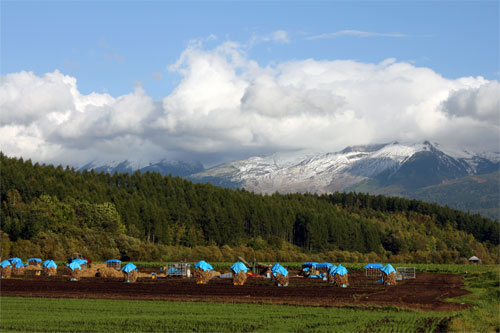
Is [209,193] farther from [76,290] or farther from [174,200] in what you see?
[76,290]

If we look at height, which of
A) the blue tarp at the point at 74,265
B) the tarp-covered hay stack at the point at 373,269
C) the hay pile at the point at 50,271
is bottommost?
the tarp-covered hay stack at the point at 373,269

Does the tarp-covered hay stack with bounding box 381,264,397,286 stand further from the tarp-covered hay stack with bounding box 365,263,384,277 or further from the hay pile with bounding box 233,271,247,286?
the tarp-covered hay stack with bounding box 365,263,384,277

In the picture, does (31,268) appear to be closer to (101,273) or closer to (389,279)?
(101,273)

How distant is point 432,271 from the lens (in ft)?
353

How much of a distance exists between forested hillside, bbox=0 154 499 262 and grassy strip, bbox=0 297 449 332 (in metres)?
66.3

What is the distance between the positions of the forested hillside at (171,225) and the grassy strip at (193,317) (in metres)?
66.3

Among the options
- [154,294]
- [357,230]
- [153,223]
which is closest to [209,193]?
[153,223]

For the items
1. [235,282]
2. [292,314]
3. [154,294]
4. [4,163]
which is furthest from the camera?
[4,163]

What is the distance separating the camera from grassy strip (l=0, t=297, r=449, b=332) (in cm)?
3409

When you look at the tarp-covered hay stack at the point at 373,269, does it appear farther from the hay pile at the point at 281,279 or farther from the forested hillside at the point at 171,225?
the forested hillside at the point at 171,225

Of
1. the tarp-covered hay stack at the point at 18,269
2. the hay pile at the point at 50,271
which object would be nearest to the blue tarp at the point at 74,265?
the hay pile at the point at 50,271

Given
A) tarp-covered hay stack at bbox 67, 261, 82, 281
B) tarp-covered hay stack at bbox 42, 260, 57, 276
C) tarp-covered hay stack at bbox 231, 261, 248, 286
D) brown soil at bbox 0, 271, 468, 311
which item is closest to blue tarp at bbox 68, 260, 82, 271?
tarp-covered hay stack at bbox 67, 261, 82, 281

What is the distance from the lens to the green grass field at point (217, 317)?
34094 mm

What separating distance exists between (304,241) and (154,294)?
12547 cm
